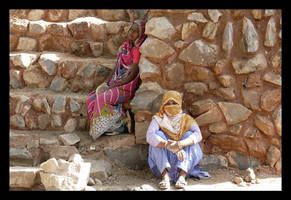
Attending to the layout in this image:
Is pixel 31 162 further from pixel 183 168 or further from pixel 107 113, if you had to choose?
pixel 183 168

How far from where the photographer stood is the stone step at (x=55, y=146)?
3.69 meters

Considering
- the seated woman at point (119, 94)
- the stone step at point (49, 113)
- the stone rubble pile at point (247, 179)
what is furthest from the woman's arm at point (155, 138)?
the stone step at point (49, 113)

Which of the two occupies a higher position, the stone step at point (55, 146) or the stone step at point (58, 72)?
the stone step at point (58, 72)

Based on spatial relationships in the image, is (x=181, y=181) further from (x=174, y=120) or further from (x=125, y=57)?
(x=125, y=57)

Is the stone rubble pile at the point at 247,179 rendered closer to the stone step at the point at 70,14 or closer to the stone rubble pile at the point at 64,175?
the stone rubble pile at the point at 64,175

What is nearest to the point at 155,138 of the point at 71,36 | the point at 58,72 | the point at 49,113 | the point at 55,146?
the point at 55,146

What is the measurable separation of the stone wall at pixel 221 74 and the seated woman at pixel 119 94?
0.26m

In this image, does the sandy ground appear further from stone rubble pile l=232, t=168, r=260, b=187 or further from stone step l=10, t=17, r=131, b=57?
stone step l=10, t=17, r=131, b=57

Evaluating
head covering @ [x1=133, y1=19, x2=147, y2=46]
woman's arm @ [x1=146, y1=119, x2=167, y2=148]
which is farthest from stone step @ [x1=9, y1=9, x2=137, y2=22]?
woman's arm @ [x1=146, y1=119, x2=167, y2=148]

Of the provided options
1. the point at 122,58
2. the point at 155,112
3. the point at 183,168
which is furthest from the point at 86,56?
the point at 183,168

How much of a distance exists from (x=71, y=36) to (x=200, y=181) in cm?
291

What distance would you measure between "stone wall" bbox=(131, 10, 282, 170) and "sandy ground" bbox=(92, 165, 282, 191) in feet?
0.60

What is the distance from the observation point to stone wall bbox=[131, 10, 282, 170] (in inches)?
138

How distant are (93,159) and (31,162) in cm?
68
